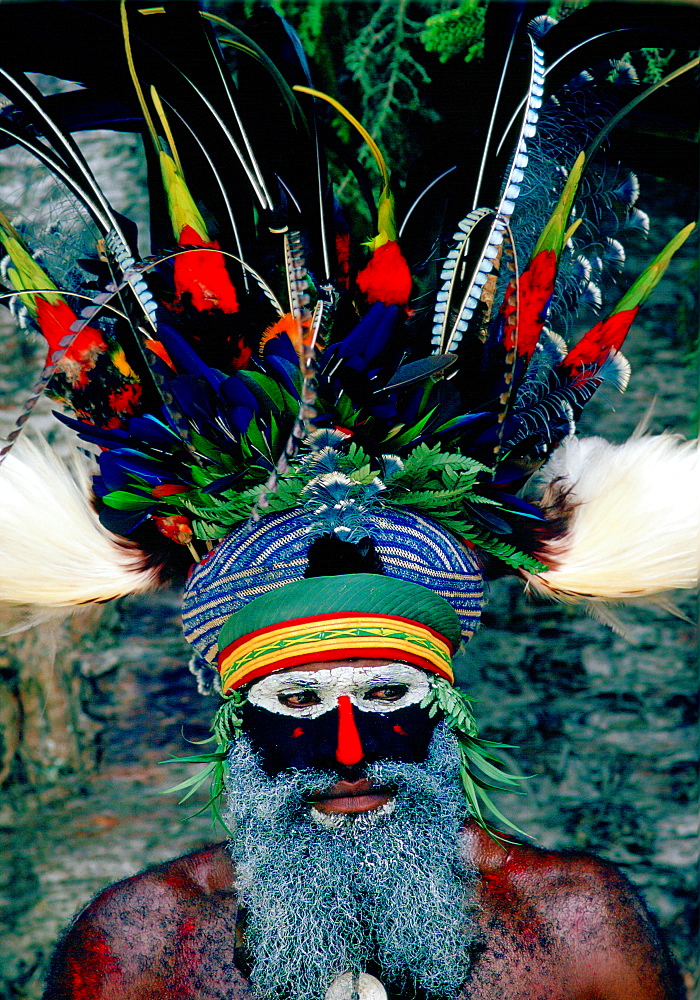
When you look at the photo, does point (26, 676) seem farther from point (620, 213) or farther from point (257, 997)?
point (620, 213)

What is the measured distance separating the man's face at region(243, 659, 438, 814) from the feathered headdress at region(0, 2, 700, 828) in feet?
0.19

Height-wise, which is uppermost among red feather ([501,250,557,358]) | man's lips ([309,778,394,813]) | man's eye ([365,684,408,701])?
red feather ([501,250,557,358])

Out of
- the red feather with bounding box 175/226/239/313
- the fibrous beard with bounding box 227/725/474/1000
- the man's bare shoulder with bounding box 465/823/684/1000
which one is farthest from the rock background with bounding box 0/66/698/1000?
the red feather with bounding box 175/226/239/313

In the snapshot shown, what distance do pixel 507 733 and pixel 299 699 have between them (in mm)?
935

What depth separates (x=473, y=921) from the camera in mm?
1657

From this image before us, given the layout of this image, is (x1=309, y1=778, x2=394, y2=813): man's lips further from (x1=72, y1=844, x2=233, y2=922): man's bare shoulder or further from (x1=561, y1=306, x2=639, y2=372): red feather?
(x1=561, y1=306, x2=639, y2=372): red feather

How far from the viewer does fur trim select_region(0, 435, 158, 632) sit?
63.9 inches

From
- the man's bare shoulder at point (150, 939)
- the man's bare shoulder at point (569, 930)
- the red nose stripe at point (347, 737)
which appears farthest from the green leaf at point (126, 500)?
the man's bare shoulder at point (569, 930)

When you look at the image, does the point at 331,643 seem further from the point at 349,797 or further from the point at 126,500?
the point at 126,500

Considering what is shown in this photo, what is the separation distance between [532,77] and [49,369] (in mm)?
1002

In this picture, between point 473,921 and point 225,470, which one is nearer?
point 225,470

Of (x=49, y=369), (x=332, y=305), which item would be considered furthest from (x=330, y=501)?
(x=49, y=369)

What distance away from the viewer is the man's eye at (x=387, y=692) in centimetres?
144

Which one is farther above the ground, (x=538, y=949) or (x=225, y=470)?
(x=225, y=470)
